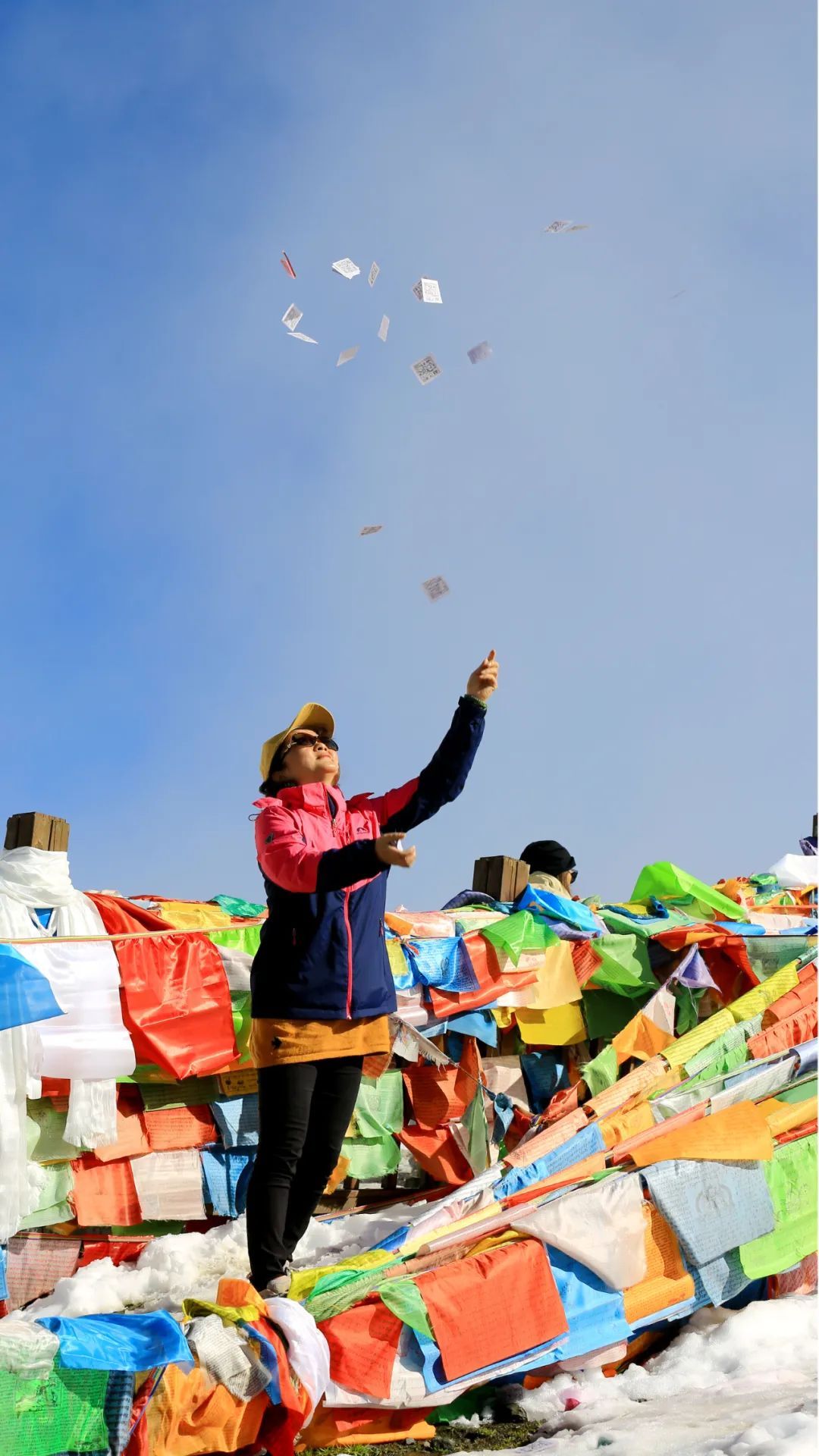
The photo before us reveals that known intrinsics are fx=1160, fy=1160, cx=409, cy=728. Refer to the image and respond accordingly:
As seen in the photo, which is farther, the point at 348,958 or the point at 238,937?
the point at 238,937

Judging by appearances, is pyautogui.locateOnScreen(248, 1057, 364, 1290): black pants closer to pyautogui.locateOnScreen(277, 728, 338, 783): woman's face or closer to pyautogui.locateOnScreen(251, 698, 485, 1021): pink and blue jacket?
pyautogui.locateOnScreen(251, 698, 485, 1021): pink and blue jacket

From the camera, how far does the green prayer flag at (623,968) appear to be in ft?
17.6

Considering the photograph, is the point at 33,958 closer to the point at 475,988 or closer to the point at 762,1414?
the point at 475,988

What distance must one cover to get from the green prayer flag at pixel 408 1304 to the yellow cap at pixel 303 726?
149 centimetres

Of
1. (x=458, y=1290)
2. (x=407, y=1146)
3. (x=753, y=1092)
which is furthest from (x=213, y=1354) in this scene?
(x=407, y=1146)

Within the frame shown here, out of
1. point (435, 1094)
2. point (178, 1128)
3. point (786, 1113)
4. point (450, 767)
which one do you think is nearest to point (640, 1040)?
point (435, 1094)

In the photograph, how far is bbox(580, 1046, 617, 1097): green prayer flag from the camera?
4.80 m

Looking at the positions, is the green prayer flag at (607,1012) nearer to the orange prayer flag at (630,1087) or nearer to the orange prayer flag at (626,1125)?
the orange prayer flag at (630,1087)

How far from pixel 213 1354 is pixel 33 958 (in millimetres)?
2131

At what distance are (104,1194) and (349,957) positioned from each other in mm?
1888

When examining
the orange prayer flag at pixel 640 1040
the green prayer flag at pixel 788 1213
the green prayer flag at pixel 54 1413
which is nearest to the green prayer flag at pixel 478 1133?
the orange prayer flag at pixel 640 1040

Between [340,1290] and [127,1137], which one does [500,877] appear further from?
[340,1290]

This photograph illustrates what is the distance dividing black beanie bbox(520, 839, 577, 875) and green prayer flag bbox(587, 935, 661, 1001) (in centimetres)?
102

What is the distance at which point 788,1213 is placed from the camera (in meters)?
3.27
